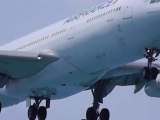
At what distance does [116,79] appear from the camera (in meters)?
51.9

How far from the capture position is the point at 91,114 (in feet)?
172

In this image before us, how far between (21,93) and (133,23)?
11.3m

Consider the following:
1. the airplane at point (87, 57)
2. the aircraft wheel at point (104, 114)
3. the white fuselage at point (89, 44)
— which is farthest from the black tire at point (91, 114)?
the white fuselage at point (89, 44)

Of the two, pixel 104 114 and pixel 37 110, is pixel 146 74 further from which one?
pixel 37 110

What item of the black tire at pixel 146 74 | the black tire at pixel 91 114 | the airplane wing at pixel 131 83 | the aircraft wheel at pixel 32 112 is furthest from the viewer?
the black tire at pixel 91 114

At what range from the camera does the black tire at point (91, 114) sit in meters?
52.4

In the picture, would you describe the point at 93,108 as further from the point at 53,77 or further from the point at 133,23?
the point at 133,23

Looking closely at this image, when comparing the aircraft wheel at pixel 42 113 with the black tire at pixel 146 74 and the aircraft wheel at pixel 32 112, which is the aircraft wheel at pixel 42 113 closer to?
the aircraft wheel at pixel 32 112

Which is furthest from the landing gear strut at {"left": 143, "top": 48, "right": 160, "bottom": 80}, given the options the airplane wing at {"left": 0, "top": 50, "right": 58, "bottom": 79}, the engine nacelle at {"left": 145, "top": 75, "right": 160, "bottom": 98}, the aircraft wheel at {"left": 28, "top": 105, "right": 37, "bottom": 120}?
the aircraft wheel at {"left": 28, "top": 105, "right": 37, "bottom": 120}

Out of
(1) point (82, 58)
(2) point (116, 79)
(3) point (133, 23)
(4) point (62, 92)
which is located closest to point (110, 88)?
(2) point (116, 79)

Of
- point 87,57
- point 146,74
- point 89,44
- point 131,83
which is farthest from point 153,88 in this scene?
point 146,74

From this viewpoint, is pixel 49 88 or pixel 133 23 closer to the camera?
pixel 133 23

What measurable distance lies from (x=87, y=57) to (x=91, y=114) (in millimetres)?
9180

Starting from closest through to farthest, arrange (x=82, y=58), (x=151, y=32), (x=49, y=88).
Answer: (x=151, y=32)
(x=82, y=58)
(x=49, y=88)
